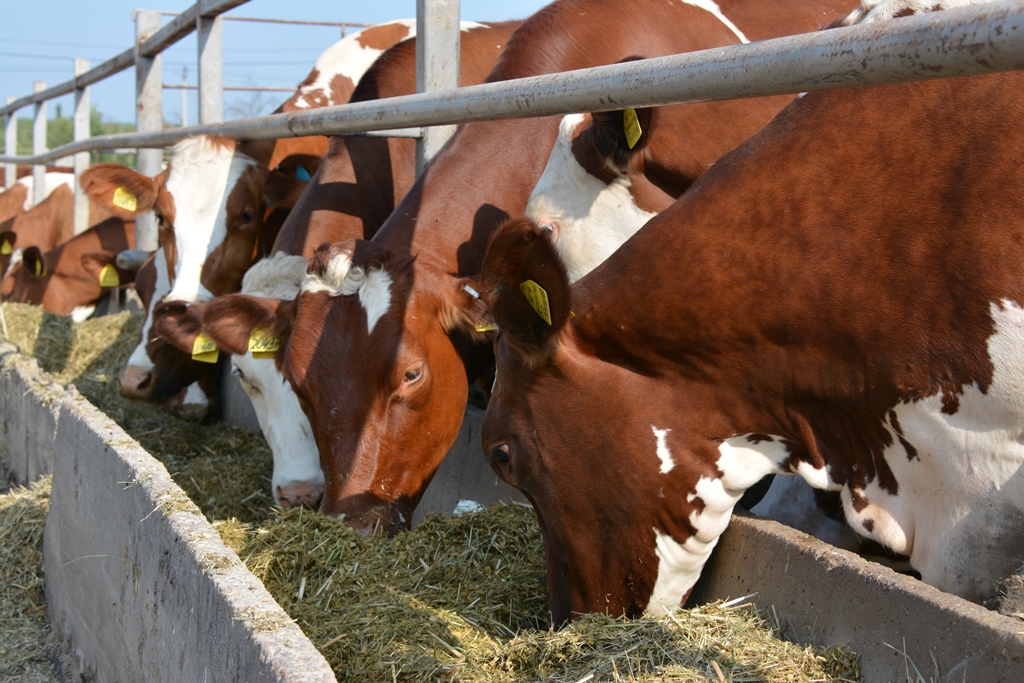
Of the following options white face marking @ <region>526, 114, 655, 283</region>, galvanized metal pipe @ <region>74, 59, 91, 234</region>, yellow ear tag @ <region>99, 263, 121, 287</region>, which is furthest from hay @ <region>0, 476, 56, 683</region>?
galvanized metal pipe @ <region>74, 59, 91, 234</region>

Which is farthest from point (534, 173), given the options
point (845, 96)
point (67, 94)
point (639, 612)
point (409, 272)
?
point (67, 94)

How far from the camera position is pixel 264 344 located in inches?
172

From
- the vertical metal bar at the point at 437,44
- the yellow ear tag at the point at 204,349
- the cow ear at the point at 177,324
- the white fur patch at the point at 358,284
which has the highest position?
the vertical metal bar at the point at 437,44

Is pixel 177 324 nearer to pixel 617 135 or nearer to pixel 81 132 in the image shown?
pixel 617 135

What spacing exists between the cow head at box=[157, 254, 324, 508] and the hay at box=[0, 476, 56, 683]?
0.93 metres

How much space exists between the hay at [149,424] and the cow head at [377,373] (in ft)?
3.83

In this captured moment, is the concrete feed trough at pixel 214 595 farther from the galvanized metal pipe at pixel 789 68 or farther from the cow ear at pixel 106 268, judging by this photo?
the cow ear at pixel 106 268

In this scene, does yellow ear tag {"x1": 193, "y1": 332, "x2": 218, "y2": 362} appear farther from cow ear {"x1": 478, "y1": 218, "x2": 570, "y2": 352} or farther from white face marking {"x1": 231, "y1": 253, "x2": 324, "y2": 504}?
cow ear {"x1": 478, "y1": 218, "x2": 570, "y2": 352}

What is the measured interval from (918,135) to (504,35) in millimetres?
4076

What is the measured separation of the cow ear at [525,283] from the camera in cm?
254

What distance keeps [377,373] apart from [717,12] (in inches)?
91.9

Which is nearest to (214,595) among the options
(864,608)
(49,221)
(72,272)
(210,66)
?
(864,608)

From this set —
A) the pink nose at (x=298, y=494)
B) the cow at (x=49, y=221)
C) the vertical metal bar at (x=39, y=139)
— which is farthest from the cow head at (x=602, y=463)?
the vertical metal bar at (x=39, y=139)

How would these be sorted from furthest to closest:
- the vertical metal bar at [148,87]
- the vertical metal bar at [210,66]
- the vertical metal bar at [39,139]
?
the vertical metal bar at [39,139]
the vertical metal bar at [148,87]
the vertical metal bar at [210,66]
